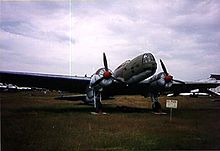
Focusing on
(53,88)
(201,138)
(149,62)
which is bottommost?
(201,138)

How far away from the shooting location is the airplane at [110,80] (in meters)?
21.8

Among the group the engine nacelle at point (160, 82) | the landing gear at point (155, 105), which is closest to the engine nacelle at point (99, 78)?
the engine nacelle at point (160, 82)

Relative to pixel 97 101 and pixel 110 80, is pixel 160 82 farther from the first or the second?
pixel 97 101

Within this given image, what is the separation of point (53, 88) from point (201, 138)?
59.5ft

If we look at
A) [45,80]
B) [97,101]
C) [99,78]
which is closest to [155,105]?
[97,101]

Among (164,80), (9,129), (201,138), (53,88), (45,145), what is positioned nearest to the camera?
(45,145)

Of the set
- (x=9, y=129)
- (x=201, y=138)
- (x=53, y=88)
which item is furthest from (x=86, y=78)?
(x=201, y=138)

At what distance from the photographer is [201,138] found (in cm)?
1134

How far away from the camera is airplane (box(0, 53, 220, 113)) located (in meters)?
21.8

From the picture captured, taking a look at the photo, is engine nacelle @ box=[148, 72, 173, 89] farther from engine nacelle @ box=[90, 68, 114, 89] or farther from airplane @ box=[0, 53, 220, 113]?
engine nacelle @ box=[90, 68, 114, 89]

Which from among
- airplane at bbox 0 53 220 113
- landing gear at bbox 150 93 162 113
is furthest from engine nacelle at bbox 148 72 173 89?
landing gear at bbox 150 93 162 113

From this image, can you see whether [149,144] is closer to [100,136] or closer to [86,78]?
[100,136]

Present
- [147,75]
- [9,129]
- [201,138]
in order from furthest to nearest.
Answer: [147,75] < [9,129] < [201,138]

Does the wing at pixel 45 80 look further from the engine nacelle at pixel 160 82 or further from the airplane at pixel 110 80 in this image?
the engine nacelle at pixel 160 82
